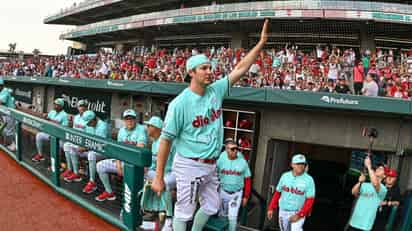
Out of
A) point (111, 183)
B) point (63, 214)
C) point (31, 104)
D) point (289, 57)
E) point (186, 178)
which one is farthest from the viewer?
point (31, 104)

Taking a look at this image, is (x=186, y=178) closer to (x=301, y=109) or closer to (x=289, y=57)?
(x=301, y=109)

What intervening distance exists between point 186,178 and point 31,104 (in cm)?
1979

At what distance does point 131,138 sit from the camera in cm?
490

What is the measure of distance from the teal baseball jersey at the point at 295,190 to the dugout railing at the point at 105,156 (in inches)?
94.8

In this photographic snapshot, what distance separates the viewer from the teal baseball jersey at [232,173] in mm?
5379

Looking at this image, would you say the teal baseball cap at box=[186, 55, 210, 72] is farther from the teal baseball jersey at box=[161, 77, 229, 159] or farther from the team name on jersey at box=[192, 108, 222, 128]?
the team name on jersey at box=[192, 108, 222, 128]

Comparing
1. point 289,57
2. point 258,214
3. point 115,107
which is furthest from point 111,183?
point 115,107

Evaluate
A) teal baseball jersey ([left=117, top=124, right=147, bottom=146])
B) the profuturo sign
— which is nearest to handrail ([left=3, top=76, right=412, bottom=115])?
the profuturo sign

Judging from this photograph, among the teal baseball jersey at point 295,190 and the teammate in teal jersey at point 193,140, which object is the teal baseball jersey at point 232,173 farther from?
the teammate in teal jersey at point 193,140

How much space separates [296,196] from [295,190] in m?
0.09

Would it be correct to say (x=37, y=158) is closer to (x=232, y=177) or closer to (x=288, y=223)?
(x=232, y=177)

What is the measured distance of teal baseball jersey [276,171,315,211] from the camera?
4594 millimetres

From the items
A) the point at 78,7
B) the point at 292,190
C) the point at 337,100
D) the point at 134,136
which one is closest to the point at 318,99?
the point at 337,100

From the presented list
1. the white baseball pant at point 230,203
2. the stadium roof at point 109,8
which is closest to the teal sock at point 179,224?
the white baseball pant at point 230,203
